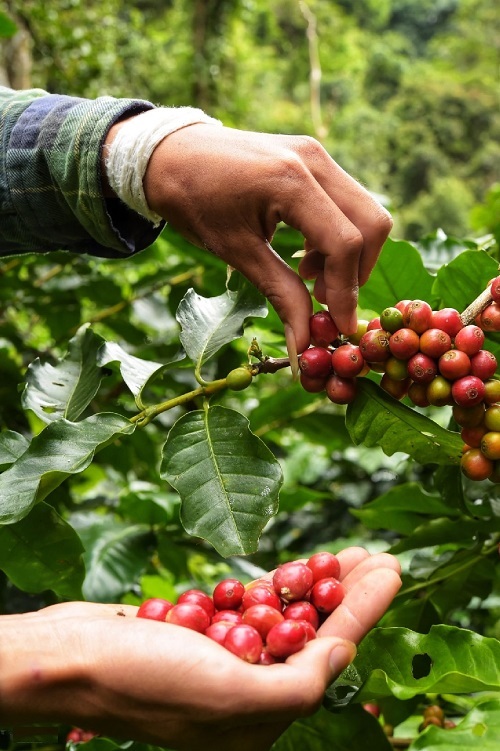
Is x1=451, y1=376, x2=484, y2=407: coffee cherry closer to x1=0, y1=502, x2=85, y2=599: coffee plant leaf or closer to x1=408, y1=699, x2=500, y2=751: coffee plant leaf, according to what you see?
x1=408, y1=699, x2=500, y2=751: coffee plant leaf

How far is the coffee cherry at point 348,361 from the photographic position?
2.74 ft

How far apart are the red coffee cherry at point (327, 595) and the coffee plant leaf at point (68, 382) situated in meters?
0.39

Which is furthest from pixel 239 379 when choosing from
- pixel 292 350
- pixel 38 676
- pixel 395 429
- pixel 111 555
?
pixel 111 555

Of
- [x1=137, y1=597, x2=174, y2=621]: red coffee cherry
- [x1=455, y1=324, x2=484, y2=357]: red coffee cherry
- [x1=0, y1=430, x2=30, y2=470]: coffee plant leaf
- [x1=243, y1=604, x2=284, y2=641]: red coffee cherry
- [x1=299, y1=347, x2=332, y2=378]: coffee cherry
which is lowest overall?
[x1=137, y1=597, x2=174, y2=621]: red coffee cherry

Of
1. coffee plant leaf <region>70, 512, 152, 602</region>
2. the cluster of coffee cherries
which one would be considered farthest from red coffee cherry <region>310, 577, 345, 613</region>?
coffee plant leaf <region>70, 512, 152, 602</region>

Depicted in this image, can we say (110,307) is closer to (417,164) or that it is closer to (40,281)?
(40,281)

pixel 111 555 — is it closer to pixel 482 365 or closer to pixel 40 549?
pixel 40 549

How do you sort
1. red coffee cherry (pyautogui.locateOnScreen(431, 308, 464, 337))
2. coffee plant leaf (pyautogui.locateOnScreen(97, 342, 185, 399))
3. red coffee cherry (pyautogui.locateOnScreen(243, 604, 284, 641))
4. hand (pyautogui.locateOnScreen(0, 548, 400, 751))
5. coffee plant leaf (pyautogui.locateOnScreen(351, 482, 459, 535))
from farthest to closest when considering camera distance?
coffee plant leaf (pyautogui.locateOnScreen(351, 482, 459, 535)) < coffee plant leaf (pyautogui.locateOnScreen(97, 342, 185, 399)) < red coffee cherry (pyautogui.locateOnScreen(431, 308, 464, 337)) < red coffee cherry (pyautogui.locateOnScreen(243, 604, 284, 641)) < hand (pyautogui.locateOnScreen(0, 548, 400, 751))

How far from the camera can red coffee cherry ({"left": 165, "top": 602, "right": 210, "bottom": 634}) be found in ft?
2.39

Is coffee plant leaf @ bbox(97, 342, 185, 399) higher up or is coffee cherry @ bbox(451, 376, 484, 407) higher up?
coffee cherry @ bbox(451, 376, 484, 407)

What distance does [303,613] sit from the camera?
739 mm

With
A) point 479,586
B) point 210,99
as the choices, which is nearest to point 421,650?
point 479,586

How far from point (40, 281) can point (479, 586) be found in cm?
128

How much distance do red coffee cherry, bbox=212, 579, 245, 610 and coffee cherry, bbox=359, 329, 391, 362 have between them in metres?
0.30
